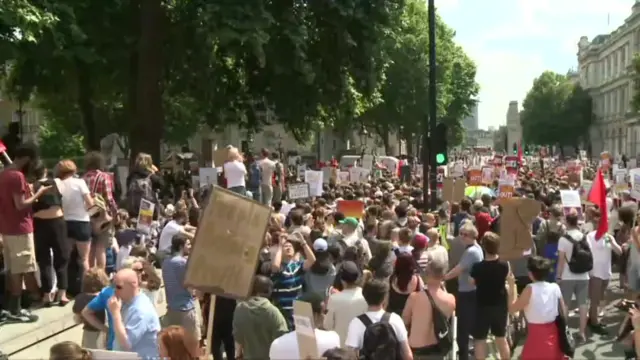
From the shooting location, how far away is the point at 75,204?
9969mm

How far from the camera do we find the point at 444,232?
39.3 ft

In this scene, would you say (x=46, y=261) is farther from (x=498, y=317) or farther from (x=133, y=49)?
(x=133, y=49)

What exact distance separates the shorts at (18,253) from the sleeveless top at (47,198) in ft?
1.92

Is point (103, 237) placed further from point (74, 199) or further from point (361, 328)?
point (361, 328)

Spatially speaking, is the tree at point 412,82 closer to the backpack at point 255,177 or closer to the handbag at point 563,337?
the backpack at point 255,177

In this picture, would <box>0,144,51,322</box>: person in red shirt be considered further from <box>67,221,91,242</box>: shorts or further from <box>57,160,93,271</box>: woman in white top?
<box>67,221,91,242</box>: shorts

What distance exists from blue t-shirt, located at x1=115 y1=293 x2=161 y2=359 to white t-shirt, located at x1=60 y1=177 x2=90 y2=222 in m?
3.96

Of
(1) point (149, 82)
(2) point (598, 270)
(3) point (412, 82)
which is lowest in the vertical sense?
(2) point (598, 270)

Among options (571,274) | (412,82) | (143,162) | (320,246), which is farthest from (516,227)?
(412,82)

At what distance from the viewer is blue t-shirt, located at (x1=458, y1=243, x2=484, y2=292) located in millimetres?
9188

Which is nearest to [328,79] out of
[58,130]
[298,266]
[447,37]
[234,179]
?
[234,179]

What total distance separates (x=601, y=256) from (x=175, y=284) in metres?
5.83

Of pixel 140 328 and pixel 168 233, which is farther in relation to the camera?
pixel 168 233

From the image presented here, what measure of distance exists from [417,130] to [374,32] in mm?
44395
